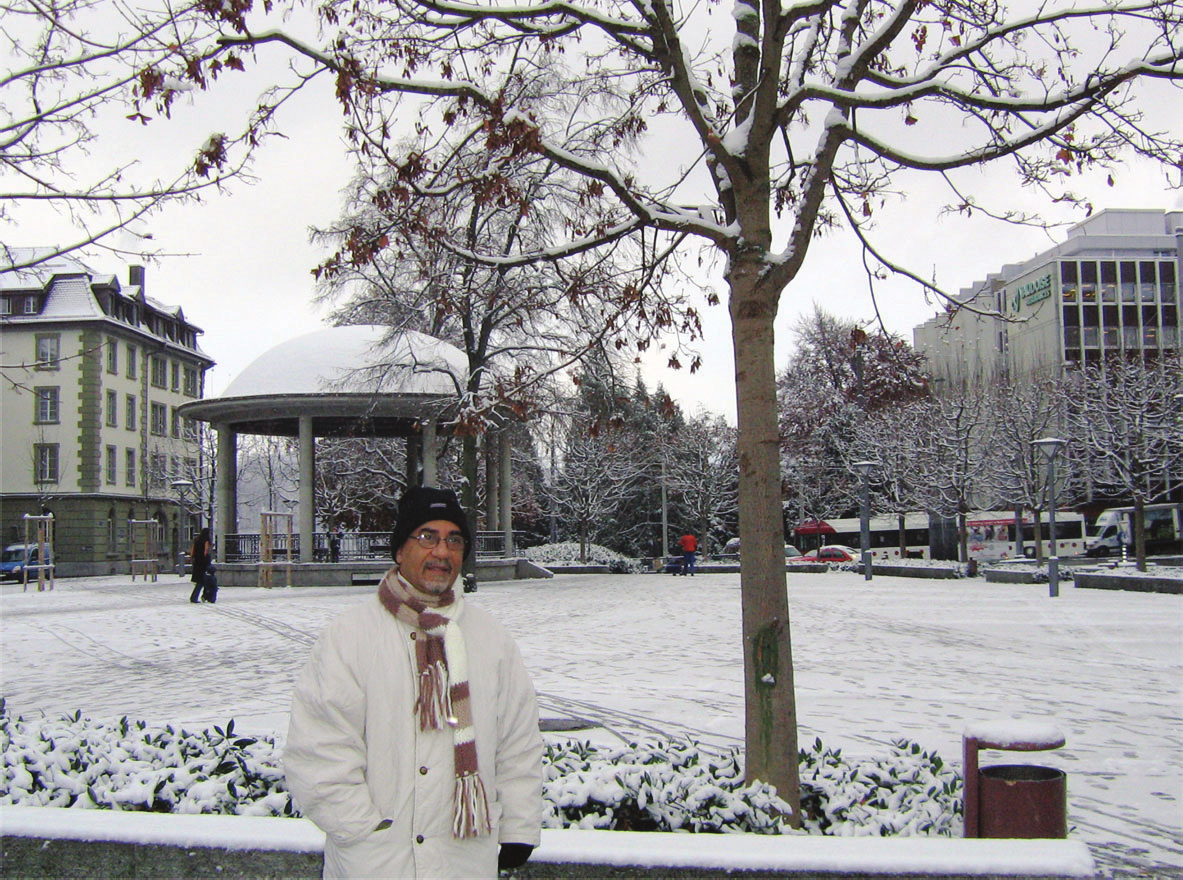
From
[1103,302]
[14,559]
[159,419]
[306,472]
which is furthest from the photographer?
[1103,302]

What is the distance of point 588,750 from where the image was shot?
18.7 ft

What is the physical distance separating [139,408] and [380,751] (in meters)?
59.0

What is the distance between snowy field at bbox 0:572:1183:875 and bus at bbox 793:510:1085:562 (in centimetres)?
2609

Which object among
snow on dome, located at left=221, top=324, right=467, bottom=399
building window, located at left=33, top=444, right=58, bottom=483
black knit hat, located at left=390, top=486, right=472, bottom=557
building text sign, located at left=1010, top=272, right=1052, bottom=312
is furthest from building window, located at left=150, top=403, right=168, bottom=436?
black knit hat, located at left=390, top=486, right=472, bottom=557

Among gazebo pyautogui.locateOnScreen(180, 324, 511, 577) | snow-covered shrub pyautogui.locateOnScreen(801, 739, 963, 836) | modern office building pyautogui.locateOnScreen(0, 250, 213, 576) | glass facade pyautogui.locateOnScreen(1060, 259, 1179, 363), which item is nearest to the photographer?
snow-covered shrub pyautogui.locateOnScreen(801, 739, 963, 836)

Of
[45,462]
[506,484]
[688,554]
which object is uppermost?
[45,462]

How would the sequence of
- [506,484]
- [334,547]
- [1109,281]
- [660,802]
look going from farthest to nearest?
[1109,281], [506,484], [334,547], [660,802]

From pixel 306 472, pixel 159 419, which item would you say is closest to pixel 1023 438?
pixel 306 472

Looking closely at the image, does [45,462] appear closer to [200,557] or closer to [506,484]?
[506,484]

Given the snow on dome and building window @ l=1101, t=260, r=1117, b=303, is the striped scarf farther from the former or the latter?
building window @ l=1101, t=260, r=1117, b=303

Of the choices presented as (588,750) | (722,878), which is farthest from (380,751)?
(588,750)

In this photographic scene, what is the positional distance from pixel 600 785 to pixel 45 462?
53.5 metres

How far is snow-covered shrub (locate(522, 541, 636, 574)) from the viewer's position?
40.0m

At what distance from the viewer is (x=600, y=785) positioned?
15.9 feet
